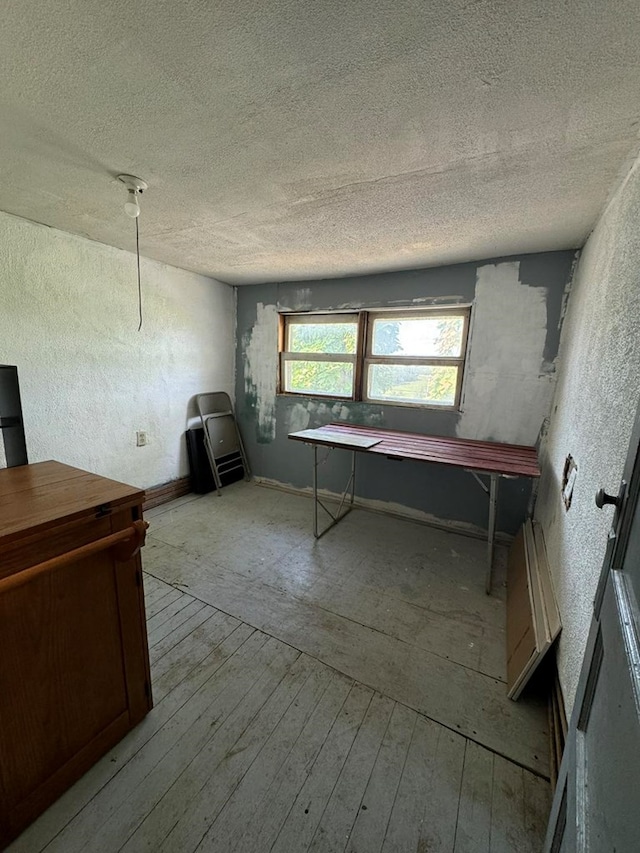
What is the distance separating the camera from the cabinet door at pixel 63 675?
0.92 m

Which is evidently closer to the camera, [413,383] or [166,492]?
[413,383]

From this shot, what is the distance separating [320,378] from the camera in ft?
11.5

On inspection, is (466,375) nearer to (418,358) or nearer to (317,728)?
(418,358)

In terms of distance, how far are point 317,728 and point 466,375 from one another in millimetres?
2439

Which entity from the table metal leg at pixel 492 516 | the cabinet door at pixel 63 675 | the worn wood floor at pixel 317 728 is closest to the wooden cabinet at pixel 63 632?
the cabinet door at pixel 63 675

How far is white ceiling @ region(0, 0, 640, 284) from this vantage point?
2.65 feet

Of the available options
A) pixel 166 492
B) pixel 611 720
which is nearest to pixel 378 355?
pixel 166 492

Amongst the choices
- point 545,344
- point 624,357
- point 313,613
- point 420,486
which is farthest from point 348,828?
point 545,344

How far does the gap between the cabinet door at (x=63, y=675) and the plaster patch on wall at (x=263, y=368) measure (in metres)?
2.66

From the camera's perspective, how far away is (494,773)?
1.18 meters

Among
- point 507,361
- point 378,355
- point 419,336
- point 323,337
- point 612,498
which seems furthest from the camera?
point 323,337

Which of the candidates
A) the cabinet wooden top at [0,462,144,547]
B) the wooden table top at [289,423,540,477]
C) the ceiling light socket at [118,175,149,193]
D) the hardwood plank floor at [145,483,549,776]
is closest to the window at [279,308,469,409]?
the wooden table top at [289,423,540,477]

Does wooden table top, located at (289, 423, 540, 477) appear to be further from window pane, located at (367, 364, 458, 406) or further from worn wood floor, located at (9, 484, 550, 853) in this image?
worn wood floor, located at (9, 484, 550, 853)

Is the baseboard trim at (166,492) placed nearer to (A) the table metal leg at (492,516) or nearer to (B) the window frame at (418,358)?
(B) the window frame at (418,358)
